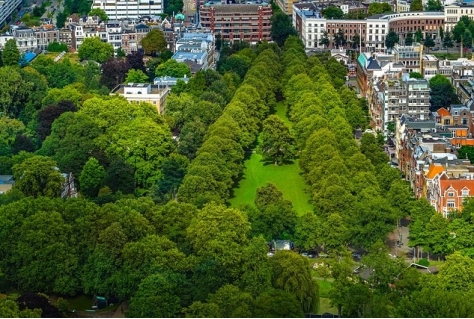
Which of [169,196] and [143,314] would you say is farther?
[169,196]

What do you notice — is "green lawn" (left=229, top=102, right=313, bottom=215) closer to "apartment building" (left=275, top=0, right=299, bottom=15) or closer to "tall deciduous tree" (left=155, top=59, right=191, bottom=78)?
"tall deciduous tree" (left=155, top=59, right=191, bottom=78)

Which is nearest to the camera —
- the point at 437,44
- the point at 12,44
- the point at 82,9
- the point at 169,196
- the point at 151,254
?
the point at 151,254

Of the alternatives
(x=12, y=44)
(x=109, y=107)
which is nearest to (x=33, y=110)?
(x=109, y=107)

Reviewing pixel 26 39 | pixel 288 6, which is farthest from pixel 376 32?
pixel 26 39

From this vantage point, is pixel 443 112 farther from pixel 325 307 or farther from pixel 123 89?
pixel 325 307

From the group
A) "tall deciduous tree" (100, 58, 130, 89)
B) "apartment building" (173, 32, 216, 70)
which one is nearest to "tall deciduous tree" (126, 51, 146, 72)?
"tall deciduous tree" (100, 58, 130, 89)

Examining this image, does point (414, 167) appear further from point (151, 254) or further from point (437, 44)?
point (437, 44)
